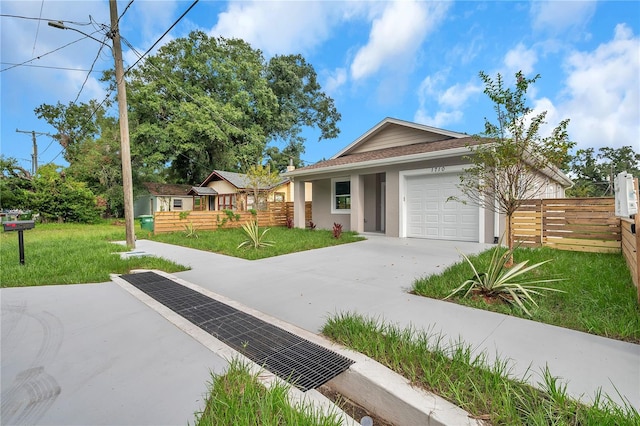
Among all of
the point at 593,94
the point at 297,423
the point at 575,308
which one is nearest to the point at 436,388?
the point at 297,423

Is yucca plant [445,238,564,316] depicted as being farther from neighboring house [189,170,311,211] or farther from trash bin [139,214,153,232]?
neighboring house [189,170,311,211]

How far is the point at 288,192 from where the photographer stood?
76.6 feet

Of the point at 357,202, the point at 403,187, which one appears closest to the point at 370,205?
the point at 357,202

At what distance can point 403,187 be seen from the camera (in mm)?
9750

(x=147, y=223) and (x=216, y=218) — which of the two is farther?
(x=147, y=223)

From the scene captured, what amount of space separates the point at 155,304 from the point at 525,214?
8474 millimetres

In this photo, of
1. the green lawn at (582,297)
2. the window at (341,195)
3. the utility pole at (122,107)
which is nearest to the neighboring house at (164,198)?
the utility pole at (122,107)

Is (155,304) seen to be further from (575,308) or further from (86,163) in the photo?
(86,163)

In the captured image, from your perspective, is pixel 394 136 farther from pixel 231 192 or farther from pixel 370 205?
pixel 231 192

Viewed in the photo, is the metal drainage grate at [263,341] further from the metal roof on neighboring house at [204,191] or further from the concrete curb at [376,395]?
the metal roof on neighboring house at [204,191]

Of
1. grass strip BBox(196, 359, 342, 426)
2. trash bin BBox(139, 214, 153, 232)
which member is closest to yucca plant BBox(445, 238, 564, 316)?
grass strip BBox(196, 359, 342, 426)

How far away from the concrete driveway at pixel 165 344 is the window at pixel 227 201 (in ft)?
61.5

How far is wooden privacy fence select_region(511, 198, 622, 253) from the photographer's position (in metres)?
6.42

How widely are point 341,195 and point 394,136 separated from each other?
3382 millimetres
